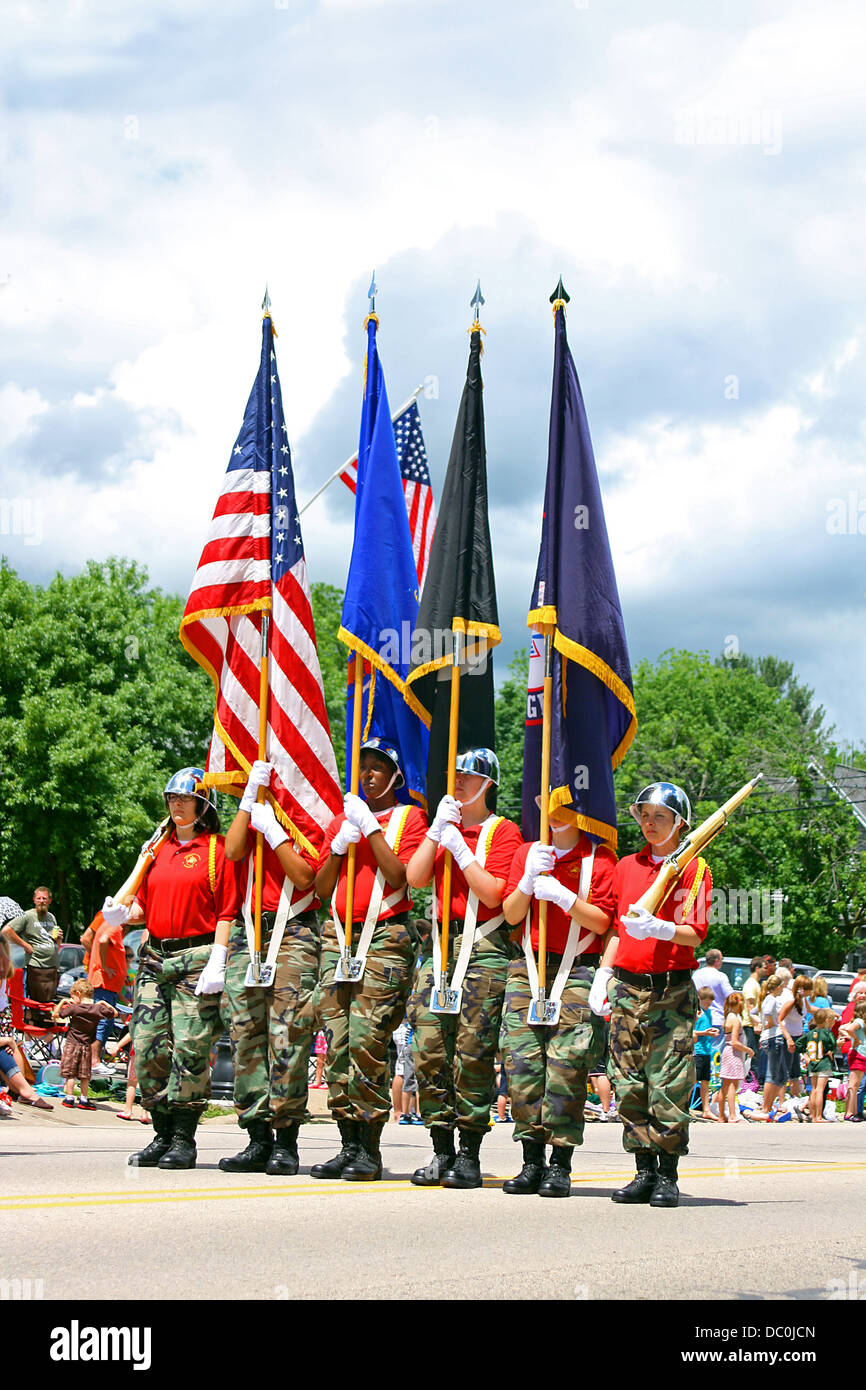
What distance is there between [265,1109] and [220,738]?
2243mm

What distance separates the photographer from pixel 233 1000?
8461 millimetres

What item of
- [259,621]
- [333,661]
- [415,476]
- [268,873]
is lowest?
[268,873]

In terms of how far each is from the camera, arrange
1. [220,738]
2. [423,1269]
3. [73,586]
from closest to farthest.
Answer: [423,1269] → [220,738] → [73,586]

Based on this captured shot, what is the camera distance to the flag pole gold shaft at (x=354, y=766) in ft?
27.4

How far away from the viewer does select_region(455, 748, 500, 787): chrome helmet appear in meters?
8.48

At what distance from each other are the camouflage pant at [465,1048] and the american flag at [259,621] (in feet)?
4.71

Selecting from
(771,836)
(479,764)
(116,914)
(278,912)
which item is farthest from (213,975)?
(771,836)

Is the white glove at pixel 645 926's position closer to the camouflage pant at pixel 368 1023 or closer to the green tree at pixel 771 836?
the camouflage pant at pixel 368 1023

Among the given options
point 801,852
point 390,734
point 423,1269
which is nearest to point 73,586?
point 801,852

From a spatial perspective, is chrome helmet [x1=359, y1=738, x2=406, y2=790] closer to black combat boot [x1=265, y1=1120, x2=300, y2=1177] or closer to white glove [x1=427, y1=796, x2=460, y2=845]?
white glove [x1=427, y1=796, x2=460, y2=845]

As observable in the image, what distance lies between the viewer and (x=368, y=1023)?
820cm

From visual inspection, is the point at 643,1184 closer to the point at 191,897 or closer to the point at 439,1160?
the point at 439,1160

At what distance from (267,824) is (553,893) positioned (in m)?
1.68
